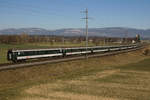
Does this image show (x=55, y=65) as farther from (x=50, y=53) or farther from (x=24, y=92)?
(x=24, y=92)

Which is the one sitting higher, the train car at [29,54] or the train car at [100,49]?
the train car at [29,54]

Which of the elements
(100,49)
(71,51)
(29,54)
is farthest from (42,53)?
(100,49)

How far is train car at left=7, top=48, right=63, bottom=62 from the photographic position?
34.7 metres

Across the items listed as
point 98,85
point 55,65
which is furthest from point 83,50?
point 98,85

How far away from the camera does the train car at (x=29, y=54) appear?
3467 cm

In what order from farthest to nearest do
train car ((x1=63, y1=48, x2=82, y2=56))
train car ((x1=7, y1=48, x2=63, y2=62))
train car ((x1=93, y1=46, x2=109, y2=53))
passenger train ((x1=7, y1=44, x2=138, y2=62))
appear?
train car ((x1=93, y1=46, x2=109, y2=53)) → train car ((x1=63, y1=48, x2=82, y2=56)) → passenger train ((x1=7, y1=44, x2=138, y2=62)) → train car ((x1=7, y1=48, x2=63, y2=62))

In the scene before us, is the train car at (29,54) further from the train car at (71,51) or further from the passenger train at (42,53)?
the train car at (71,51)

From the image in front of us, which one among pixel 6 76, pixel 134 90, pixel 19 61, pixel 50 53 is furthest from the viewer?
pixel 50 53

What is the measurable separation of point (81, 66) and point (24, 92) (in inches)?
799

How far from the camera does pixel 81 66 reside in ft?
119

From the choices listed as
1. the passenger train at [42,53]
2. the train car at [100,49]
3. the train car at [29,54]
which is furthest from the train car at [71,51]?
the train car at [100,49]

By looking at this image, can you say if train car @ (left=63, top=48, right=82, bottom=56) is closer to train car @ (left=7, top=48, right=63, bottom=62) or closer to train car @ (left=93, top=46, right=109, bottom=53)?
train car @ (left=7, top=48, right=63, bottom=62)

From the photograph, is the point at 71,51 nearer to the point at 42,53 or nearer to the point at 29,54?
the point at 42,53

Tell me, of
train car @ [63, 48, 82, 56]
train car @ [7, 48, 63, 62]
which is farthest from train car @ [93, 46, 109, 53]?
train car @ [7, 48, 63, 62]
